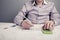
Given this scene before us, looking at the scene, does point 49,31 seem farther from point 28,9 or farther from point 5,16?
point 5,16

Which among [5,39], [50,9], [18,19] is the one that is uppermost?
[50,9]

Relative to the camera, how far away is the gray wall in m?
2.18

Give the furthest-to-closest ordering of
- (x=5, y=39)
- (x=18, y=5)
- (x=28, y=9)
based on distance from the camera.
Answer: (x=18, y=5), (x=28, y=9), (x=5, y=39)

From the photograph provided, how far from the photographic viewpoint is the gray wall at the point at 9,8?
2.18 m

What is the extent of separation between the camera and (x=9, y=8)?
2.20m

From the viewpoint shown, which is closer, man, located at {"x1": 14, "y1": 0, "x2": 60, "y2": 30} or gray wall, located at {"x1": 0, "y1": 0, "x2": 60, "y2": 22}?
man, located at {"x1": 14, "y1": 0, "x2": 60, "y2": 30}

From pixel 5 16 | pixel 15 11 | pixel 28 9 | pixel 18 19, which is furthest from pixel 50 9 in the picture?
pixel 5 16

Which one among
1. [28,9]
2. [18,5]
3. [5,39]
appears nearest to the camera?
[5,39]

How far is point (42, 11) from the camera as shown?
1875 mm

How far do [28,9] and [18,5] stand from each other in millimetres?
384

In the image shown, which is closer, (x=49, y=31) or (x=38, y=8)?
(x=49, y=31)

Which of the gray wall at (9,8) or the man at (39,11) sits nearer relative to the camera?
the man at (39,11)

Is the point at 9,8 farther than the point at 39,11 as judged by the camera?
Yes

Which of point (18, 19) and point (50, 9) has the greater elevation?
point (50, 9)
